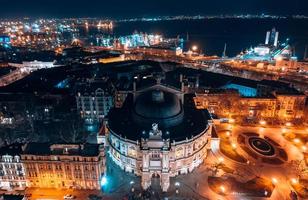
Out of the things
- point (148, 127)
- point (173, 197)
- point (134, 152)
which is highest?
point (148, 127)

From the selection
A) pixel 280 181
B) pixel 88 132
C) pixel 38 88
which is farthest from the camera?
pixel 38 88

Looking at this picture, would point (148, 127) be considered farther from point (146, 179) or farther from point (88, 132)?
point (88, 132)

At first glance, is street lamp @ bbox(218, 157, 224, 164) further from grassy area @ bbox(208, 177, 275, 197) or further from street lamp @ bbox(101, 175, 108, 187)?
street lamp @ bbox(101, 175, 108, 187)

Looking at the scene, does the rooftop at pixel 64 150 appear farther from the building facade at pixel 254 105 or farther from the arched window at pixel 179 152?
the building facade at pixel 254 105

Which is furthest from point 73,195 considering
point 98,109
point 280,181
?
point 280,181

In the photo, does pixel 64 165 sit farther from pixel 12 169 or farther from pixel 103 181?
pixel 12 169
